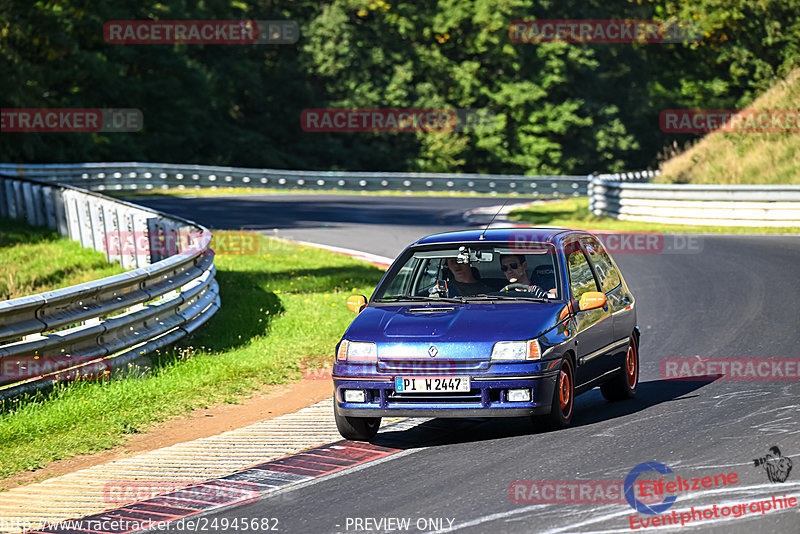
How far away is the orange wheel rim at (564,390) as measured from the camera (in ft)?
27.0

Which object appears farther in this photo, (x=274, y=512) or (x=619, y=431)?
(x=619, y=431)

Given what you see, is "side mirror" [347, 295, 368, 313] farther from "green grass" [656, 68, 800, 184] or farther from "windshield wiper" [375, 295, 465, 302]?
"green grass" [656, 68, 800, 184]

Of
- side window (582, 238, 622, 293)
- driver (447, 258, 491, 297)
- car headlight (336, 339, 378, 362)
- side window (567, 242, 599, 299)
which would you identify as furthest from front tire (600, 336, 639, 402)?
car headlight (336, 339, 378, 362)

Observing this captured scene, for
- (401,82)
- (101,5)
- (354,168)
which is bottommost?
(354,168)

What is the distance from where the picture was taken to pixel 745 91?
179ft

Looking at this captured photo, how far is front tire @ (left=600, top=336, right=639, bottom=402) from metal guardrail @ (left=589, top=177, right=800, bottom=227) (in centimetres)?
1640

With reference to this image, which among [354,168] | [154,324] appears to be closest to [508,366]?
[154,324]

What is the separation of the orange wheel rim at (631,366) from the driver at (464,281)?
63.3 inches

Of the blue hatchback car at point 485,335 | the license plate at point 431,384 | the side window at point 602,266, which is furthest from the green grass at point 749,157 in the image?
the license plate at point 431,384

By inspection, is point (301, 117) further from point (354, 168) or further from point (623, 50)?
point (623, 50)

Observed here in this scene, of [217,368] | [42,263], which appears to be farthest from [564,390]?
[42,263]

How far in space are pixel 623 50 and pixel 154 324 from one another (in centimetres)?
6227

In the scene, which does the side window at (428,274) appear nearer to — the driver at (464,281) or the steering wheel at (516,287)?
the driver at (464,281)

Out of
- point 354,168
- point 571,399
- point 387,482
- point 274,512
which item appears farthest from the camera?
point 354,168
